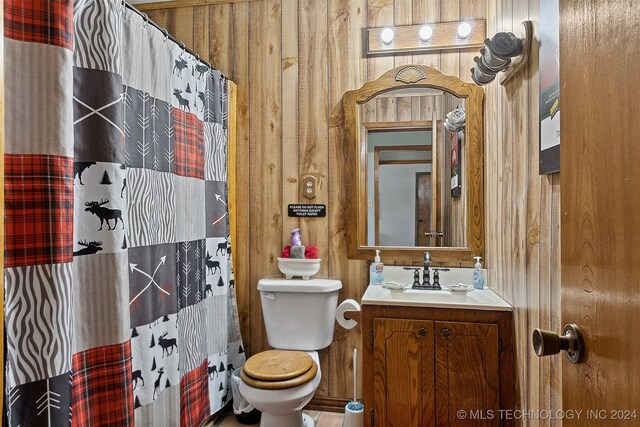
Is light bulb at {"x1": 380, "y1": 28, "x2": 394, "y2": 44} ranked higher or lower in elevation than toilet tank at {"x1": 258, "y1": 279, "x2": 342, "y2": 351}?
higher

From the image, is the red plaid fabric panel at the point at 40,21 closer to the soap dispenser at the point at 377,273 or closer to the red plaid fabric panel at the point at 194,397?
the red plaid fabric panel at the point at 194,397

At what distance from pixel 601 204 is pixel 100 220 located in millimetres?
1346

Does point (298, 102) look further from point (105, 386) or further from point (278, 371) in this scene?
point (105, 386)

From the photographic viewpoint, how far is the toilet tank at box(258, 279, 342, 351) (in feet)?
7.32

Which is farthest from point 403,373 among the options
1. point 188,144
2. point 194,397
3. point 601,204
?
point 188,144

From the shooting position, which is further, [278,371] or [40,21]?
[278,371]

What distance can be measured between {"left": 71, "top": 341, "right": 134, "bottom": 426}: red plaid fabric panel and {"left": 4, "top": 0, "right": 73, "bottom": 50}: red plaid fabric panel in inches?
37.6


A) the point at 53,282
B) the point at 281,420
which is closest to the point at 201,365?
the point at 281,420

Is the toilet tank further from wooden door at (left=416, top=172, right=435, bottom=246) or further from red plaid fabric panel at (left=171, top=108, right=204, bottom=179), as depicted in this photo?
red plaid fabric panel at (left=171, top=108, right=204, bottom=179)

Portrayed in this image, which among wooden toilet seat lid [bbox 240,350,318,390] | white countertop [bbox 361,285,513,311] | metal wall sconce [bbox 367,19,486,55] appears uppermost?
metal wall sconce [bbox 367,19,486,55]

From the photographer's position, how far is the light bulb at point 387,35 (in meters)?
2.28

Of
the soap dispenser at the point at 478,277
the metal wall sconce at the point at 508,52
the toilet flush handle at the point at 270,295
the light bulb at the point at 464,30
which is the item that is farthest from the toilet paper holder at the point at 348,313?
the light bulb at the point at 464,30

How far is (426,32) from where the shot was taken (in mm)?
2240

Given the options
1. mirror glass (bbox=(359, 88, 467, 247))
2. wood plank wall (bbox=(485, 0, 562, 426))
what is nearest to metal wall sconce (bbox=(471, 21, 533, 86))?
wood plank wall (bbox=(485, 0, 562, 426))
